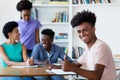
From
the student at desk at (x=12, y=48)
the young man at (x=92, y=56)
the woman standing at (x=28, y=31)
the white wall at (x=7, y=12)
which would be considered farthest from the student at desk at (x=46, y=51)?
the white wall at (x=7, y=12)

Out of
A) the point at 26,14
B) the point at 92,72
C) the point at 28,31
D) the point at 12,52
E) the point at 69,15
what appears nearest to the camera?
the point at 92,72

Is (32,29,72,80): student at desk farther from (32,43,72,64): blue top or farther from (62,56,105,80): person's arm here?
(62,56,105,80): person's arm

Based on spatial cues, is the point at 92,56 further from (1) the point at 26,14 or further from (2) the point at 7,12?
(2) the point at 7,12

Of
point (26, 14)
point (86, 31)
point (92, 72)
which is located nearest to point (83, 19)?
point (86, 31)

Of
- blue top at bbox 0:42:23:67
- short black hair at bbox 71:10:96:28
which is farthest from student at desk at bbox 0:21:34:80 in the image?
short black hair at bbox 71:10:96:28

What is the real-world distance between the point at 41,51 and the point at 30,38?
55 centimetres

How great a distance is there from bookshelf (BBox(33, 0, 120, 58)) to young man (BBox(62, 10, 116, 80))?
3.09 metres

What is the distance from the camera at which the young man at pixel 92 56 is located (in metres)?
2.06

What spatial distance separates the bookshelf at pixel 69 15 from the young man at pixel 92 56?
309 centimetres

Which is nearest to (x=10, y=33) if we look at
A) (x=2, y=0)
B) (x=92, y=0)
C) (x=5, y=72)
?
(x=5, y=72)

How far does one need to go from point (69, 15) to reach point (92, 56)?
10.5 ft

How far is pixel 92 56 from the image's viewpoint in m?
2.22

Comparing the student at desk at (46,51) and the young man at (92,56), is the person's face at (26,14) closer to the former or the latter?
the student at desk at (46,51)

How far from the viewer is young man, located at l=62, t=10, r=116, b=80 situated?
6.75ft
